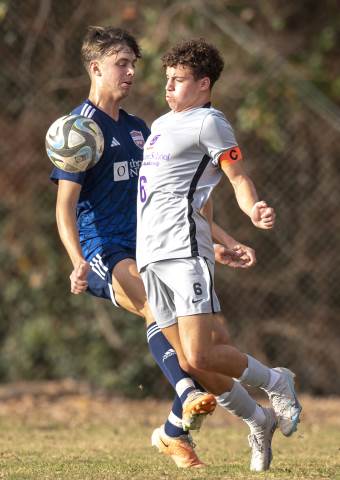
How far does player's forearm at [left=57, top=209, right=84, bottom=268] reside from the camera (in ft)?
18.8

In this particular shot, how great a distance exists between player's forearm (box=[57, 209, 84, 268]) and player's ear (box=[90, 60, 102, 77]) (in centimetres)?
90

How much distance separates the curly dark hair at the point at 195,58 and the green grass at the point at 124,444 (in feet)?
6.66

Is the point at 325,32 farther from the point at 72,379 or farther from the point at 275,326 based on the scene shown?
the point at 72,379

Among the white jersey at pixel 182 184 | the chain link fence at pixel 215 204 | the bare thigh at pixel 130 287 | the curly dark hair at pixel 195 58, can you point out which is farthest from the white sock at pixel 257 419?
the chain link fence at pixel 215 204

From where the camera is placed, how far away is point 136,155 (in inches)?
246

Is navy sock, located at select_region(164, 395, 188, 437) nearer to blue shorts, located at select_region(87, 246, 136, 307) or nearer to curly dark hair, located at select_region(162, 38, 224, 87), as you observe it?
blue shorts, located at select_region(87, 246, 136, 307)

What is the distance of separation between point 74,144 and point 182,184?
766 millimetres

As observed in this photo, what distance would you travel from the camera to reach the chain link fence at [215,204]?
34.0 feet

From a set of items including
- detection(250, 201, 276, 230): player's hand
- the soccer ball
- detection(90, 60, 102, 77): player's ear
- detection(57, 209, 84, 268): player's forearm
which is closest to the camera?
detection(250, 201, 276, 230): player's hand

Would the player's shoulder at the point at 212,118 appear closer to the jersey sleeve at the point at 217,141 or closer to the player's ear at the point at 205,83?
the jersey sleeve at the point at 217,141

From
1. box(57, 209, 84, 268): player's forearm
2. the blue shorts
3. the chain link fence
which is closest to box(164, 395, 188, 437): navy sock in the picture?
the blue shorts

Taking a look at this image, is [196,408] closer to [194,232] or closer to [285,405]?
[285,405]

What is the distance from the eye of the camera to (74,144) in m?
5.87

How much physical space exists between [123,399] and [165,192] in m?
5.79
